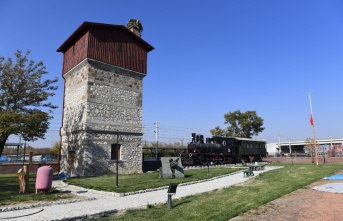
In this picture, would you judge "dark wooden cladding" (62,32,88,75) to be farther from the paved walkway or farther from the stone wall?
the paved walkway

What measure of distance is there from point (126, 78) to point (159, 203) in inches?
586

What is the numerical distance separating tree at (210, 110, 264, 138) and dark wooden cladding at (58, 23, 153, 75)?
3200 cm

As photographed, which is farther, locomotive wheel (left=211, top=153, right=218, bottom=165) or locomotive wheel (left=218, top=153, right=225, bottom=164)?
locomotive wheel (left=218, top=153, right=225, bottom=164)

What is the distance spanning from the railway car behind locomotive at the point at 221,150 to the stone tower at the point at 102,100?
27.9 feet

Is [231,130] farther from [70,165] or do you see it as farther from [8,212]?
[8,212]

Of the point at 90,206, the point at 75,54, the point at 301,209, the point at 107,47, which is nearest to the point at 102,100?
the point at 107,47

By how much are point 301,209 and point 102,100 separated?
1658 centimetres

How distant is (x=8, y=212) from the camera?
8547mm

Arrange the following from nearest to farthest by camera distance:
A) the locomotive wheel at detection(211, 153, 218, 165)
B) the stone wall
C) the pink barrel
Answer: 1. the pink barrel
2. the stone wall
3. the locomotive wheel at detection(211, 153, 218, 165)

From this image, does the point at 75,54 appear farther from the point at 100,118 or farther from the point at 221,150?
the point at 221,150

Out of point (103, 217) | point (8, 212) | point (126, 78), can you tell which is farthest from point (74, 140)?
point (103, 217)

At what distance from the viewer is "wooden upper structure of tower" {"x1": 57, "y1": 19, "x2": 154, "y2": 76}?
2094 cm

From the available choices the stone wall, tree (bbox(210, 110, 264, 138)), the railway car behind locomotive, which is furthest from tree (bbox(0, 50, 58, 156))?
tree (bbox(210, 110, 264, 138))

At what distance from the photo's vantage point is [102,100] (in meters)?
20.9
